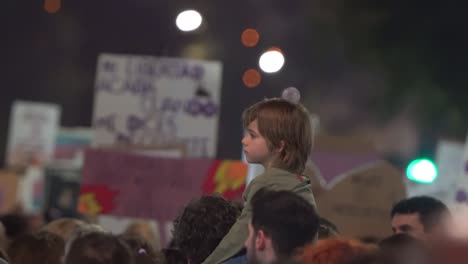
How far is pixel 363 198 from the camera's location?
585 cm

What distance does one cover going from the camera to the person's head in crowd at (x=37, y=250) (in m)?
3.77

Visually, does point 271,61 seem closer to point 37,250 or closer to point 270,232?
point 37,250

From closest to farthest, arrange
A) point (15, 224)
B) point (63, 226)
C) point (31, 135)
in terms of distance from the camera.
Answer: point (63, 226), point (15, 224), point (31, 135)

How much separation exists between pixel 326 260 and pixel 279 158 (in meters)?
1.07

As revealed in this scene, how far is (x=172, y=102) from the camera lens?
7.71 m

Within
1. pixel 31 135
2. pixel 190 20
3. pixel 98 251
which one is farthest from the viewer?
pixel 31 135

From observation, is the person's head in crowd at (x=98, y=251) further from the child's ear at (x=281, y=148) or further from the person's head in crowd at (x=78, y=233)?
the child's ear at (x=281, y=148)

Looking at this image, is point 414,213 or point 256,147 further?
point 414,213

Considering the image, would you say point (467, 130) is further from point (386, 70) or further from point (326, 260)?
point (326, 260)

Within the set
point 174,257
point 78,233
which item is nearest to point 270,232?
point 78,233

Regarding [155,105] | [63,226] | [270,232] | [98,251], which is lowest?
[63,226]

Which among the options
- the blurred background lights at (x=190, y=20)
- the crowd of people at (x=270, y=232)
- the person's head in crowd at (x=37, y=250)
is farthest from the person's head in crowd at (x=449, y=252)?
the blurred background lights at (x=190, y=20)

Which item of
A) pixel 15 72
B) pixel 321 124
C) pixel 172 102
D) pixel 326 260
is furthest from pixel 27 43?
pixel 326 260

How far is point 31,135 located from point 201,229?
34.4 ft
